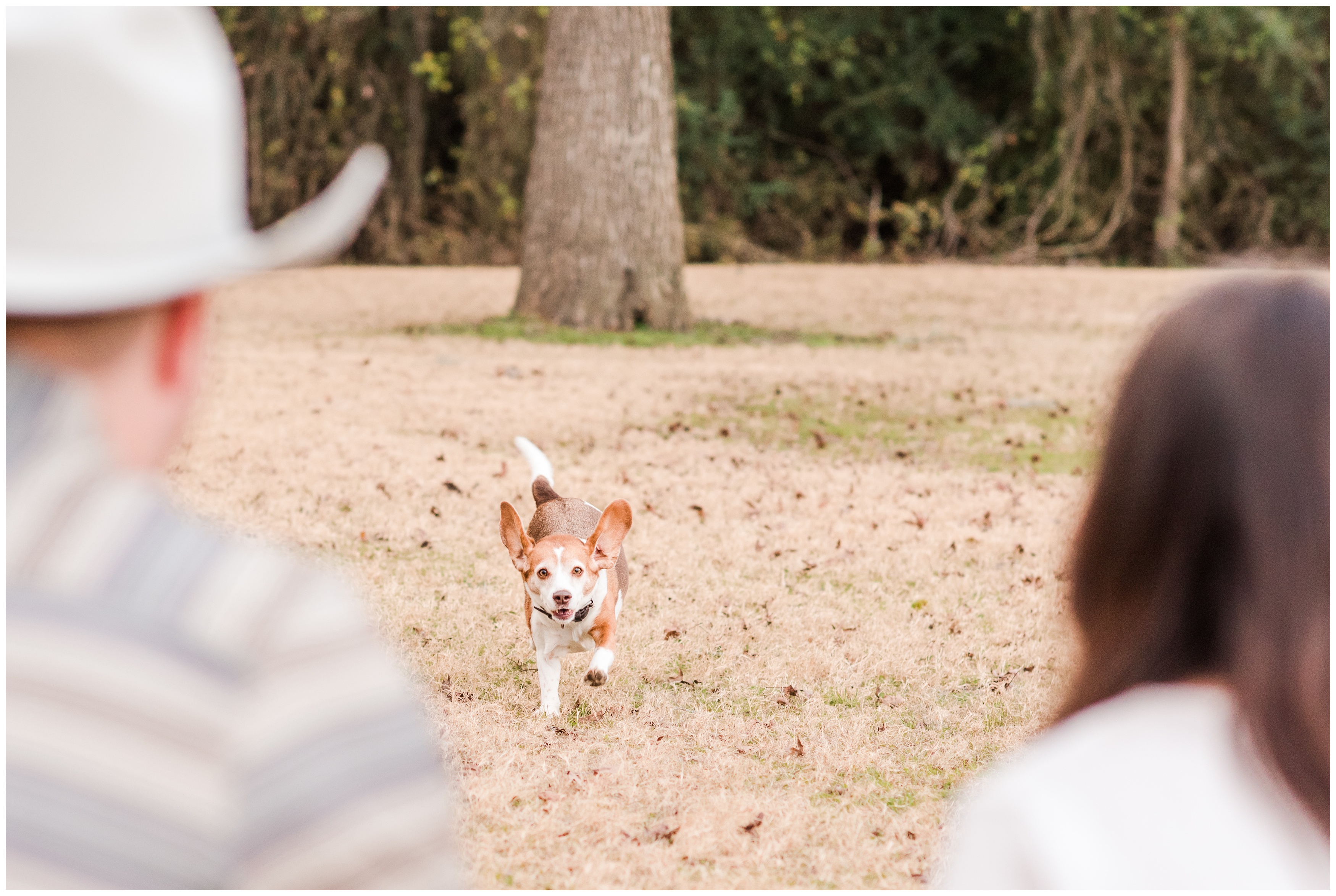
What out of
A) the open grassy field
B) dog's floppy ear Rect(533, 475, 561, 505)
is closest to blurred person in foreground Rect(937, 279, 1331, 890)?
the open grassy field

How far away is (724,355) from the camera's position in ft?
38.8

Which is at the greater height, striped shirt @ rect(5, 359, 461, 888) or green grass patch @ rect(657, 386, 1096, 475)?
striped shirt @ rect(5, 359, 461, 888)

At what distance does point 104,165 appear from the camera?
956 millimetres

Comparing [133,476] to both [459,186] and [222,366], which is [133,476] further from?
[459,186]

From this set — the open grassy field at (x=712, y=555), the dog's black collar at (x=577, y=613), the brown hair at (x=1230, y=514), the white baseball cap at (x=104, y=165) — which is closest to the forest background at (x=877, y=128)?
the open grassy field at (x=712, y=555)

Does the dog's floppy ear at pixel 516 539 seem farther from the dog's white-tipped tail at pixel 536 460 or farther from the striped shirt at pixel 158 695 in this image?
the striped shirt at pixel 158 695

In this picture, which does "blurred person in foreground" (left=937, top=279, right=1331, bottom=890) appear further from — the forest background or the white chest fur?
the forest background

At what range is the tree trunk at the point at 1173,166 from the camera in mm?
22344

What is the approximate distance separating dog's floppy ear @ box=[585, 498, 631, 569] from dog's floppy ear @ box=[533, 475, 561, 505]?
617mm

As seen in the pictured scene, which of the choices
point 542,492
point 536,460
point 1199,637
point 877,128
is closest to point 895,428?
point 536,460

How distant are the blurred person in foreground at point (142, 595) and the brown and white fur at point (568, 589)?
2.73 m

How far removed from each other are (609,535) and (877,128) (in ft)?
73.7

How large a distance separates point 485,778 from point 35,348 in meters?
2.61

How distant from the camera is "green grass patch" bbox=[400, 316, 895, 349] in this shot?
12328mm
